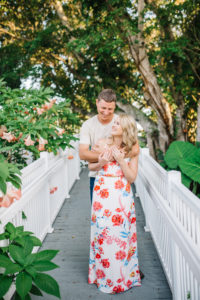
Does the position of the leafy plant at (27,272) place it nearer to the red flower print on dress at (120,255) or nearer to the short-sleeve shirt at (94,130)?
the red flower print on dress at (120,255)

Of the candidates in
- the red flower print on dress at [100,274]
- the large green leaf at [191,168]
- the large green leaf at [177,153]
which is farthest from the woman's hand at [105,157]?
the large green leaf at [177,153]

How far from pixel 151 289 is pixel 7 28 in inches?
407

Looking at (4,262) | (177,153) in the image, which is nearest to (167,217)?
(4,262)

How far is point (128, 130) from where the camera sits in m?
2.39

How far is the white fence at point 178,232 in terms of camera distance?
1768 mm

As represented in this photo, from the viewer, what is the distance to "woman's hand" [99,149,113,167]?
8.02 ft

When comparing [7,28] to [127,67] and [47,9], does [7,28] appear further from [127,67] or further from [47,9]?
[127,67]

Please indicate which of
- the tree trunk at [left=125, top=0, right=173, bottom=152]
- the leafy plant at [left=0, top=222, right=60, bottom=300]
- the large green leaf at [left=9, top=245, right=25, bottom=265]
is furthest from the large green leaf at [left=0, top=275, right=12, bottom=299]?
the tree trunk at [left=125, top=0, right=173, bottom=152]

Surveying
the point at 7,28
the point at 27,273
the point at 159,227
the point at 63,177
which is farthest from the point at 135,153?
the point at 7,28

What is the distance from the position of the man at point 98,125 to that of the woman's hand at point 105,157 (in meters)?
0.18

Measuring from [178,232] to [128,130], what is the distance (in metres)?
0.98

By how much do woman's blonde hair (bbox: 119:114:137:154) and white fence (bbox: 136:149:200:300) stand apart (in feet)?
1.62

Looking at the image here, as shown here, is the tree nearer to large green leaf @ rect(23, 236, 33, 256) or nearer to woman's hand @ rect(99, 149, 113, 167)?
woman's hand @ rect(99, 149, 113, 167)

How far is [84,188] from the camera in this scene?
7094mm
